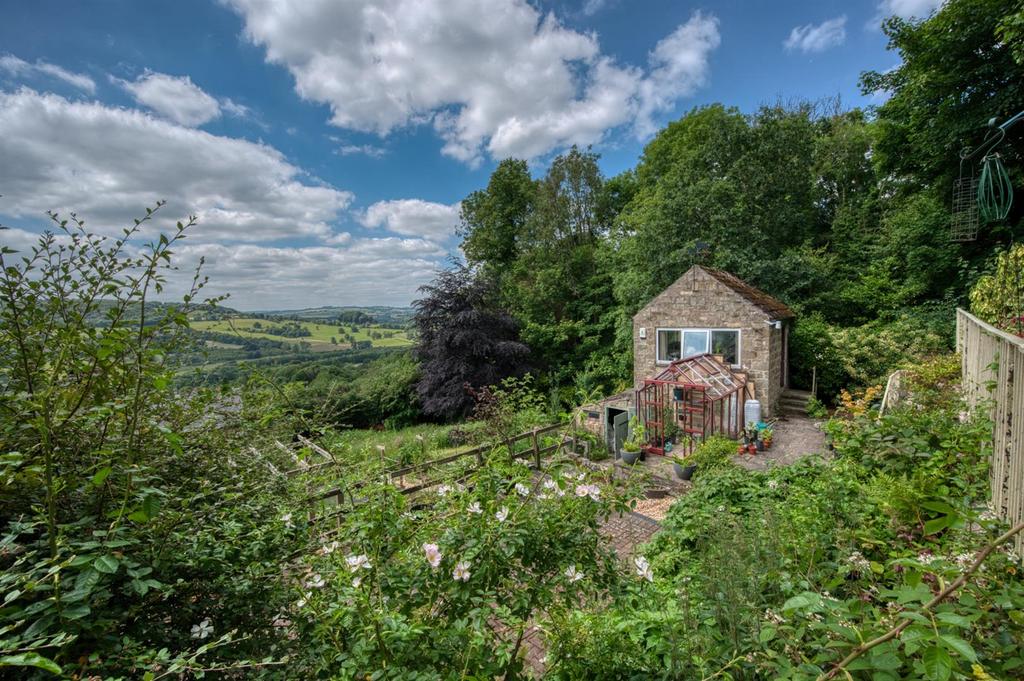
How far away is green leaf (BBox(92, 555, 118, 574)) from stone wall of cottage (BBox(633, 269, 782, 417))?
11361 millimetres

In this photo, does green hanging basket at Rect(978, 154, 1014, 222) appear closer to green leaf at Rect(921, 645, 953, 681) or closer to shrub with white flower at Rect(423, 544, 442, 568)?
green leaf at Rect(921, 645, 953, 681)

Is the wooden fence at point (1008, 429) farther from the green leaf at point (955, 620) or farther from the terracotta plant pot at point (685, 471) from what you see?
the terracotta plant pot at point (685, 471)

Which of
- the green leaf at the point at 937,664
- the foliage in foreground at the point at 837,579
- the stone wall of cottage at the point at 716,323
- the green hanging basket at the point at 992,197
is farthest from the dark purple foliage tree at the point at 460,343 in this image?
the green leaf at the point at 937,664

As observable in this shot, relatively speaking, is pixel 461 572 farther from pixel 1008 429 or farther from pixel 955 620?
pixel 1008 429

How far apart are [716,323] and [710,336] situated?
14.9 inches

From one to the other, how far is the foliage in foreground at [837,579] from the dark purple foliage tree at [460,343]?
11.2 meters

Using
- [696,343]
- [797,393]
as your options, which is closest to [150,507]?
[696,343]

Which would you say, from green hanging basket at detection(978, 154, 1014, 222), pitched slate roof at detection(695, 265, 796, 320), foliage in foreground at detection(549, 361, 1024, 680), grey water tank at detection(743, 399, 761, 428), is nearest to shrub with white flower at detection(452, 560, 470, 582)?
foliage in foreground at detection(549, 361, 1024, 680)

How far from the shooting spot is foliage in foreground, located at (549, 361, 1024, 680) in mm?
1079

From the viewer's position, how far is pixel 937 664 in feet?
2.76

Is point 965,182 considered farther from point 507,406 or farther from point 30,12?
point 30,12

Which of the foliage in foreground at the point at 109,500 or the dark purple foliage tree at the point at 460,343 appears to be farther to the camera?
the dark purple foliage tree at the point at 460,343

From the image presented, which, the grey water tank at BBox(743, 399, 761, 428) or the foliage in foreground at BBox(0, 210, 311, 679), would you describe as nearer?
the foliage in foreground at BBox(0, 210, 311, 679)

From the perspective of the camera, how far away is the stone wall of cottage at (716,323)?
9.78 meters
